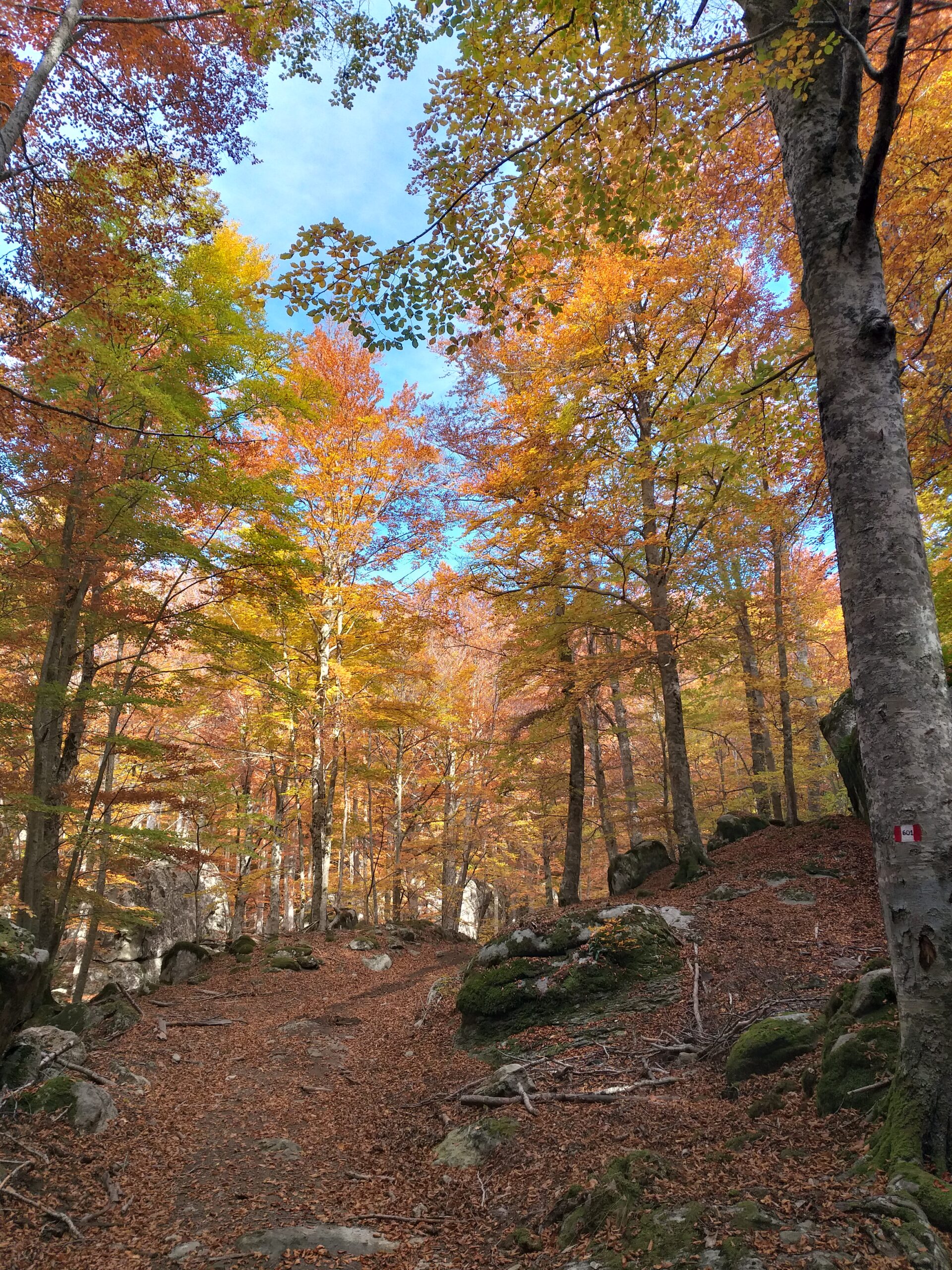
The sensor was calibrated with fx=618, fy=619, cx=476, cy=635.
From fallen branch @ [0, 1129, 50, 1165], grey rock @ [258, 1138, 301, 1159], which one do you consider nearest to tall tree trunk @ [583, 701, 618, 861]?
grey rock @ [258, 1138, 301, 1159]

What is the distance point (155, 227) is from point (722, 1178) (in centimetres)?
987

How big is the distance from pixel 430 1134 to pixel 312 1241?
1678 millimetres

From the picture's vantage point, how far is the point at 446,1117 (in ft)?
18.0

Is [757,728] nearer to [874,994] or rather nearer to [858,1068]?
[874,994]

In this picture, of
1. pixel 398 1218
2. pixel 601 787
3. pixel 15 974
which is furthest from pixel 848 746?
pixel 15 974

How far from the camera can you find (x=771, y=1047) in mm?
4656

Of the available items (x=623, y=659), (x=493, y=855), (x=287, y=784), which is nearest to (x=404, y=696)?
(x=287, y=784)

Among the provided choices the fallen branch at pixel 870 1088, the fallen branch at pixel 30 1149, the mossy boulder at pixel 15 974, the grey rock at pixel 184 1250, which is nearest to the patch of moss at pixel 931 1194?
the fallen branch at pixel 870 1088

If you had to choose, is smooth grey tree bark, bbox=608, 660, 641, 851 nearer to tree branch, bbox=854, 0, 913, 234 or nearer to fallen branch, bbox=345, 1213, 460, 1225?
fallen branch, bbox=345, 1213, 460, 1225

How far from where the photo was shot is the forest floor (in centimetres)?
342

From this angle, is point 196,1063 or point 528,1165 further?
point 196,1063

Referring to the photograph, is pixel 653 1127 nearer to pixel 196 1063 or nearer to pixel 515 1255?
pixel 515 1255

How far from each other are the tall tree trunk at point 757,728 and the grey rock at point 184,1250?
1145 centimetres

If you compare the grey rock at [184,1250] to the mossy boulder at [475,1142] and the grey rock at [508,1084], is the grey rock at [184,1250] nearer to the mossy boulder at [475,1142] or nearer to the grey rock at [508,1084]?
the mossy boulder at [475,1142]
